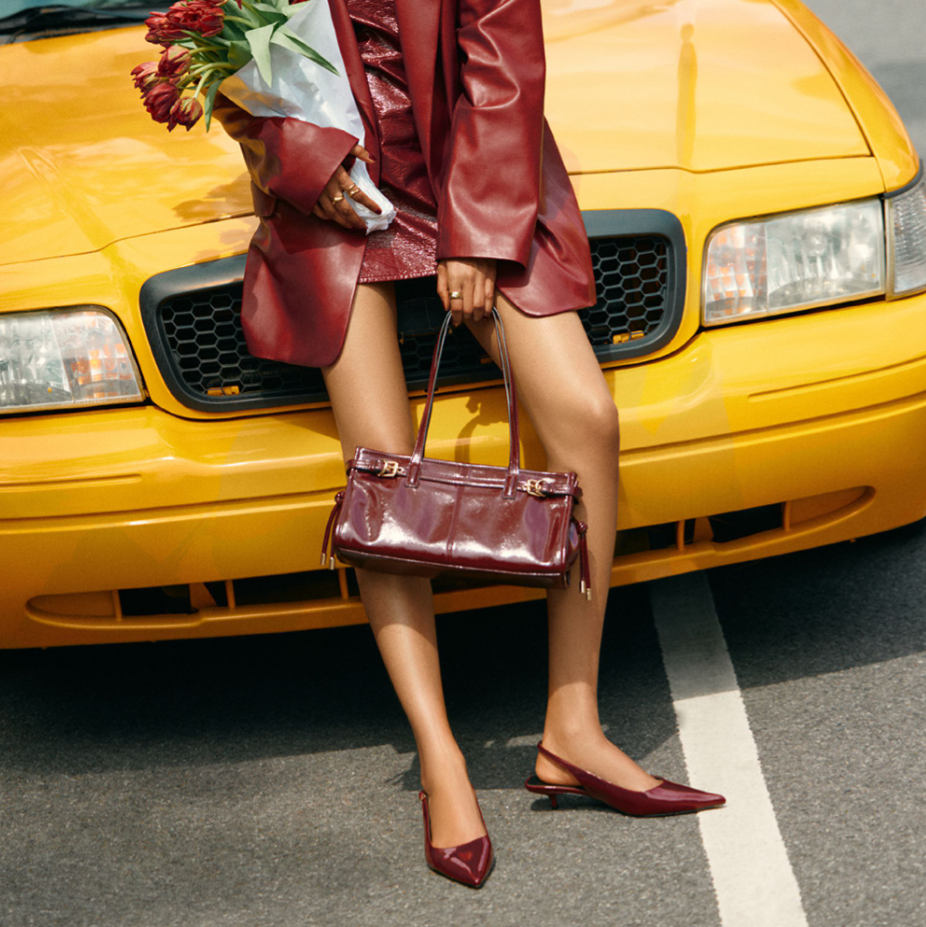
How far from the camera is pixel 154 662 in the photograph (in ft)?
10.4

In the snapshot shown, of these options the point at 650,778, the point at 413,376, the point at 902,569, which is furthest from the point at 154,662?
the point at 902,569

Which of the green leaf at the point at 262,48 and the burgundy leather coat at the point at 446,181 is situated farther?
the burgundy leather coat at the point at 446,181

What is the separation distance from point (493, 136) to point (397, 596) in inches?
33.7

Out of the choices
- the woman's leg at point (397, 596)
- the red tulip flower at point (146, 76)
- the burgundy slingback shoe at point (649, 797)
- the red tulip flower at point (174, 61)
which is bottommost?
the burgundy slingback shoe at point (649, 797)

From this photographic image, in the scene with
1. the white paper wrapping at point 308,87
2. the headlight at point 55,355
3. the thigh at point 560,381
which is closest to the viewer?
the white paper wrapping at point 308,87

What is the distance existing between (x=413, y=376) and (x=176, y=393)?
1.52 feet

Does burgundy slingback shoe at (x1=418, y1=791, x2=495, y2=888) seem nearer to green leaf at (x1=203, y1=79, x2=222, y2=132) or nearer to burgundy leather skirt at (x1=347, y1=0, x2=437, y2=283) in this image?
burgundy leather skirt at (x1=347, y1=0, x2=437, y2=283)

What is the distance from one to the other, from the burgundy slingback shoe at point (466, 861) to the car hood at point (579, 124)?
51.8 inches

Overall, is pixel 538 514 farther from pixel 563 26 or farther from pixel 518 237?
pixel 563 26

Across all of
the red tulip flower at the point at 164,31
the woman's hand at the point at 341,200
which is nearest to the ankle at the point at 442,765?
the woman's hand at the point at 341,200

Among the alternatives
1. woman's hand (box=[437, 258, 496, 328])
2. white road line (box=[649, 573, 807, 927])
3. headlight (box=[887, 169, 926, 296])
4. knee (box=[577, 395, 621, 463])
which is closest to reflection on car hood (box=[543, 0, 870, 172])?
headlight (box=[887, 169, 926, 296])

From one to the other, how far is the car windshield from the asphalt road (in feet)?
5.56

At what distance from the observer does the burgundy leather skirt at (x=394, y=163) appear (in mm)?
2320

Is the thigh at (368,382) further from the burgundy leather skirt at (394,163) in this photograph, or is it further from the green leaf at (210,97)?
the green leaf at (210,97)
